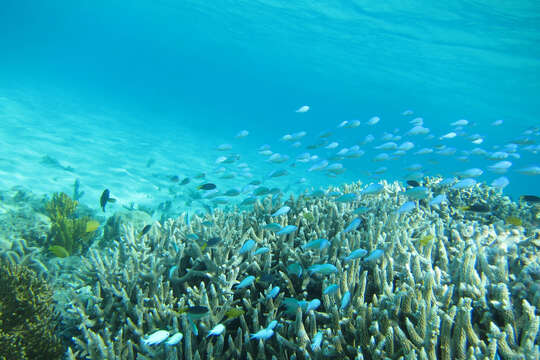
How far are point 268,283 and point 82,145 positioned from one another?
19334 millimetres

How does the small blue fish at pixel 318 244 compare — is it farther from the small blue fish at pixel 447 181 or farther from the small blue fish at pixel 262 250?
the small blue fish at pixel 447 181

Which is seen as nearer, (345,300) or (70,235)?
(345,300)

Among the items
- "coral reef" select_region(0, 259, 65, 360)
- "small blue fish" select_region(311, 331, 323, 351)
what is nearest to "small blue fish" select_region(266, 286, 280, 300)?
"small blue fish" select_region(311, 331, 323, 351)

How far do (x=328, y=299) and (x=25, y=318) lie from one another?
11.3 feet

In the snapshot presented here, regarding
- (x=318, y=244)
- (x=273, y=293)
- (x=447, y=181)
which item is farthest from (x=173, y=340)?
(x=447, y=181)

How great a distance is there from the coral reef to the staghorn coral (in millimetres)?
272

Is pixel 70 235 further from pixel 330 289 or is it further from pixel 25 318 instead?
pixel 330 289

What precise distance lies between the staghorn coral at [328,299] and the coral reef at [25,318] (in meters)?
0.27

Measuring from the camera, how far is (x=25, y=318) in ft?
10.4

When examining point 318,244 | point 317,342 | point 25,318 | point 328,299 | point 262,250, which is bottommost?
point 25,318

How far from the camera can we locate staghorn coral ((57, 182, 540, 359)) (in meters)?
2.28

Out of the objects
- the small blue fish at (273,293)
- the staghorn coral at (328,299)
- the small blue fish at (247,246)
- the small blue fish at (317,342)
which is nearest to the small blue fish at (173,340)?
the staghorn coral at (328,299)

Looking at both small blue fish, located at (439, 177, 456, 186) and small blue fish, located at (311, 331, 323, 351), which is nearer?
small blue fish, located at (311, 331, 323, 351)

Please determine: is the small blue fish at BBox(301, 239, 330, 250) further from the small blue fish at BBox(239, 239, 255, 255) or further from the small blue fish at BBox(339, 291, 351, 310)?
the small blue fish at BBox(339, 291, 351, 310)
